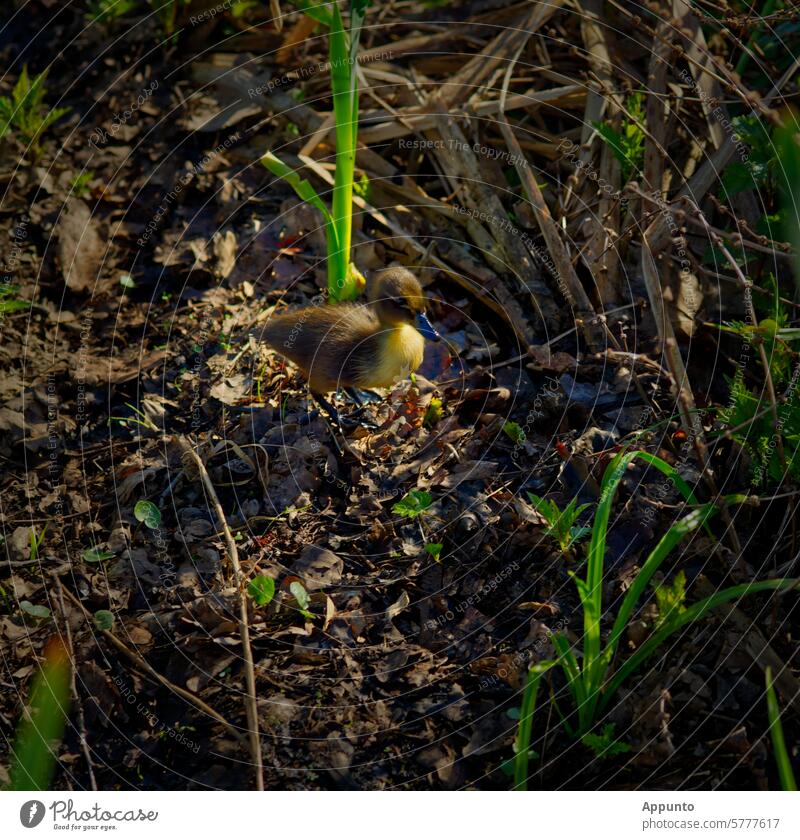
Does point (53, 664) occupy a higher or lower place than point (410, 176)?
lower

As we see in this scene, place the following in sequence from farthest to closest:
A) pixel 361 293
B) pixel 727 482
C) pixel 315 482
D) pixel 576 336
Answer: pixel 361 293 < pixel 576 336 < pixel 315 482 < pixel 727 482

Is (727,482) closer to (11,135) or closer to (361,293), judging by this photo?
(361,293)

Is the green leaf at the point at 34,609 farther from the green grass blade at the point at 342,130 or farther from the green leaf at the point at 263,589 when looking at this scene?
the green grass blade at the point at 342,130

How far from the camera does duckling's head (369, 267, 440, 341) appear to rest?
410 centimetres

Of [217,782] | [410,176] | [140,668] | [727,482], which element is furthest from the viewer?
[410,176]

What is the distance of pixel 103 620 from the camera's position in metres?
3.29

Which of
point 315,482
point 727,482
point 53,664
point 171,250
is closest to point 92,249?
point 171,250

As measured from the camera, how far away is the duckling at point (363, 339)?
412cm

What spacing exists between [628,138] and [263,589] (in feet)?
9.28

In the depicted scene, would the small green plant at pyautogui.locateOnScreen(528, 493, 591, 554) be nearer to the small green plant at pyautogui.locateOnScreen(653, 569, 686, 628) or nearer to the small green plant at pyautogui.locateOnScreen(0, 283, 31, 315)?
the small green plant at pyautogui.locateOnScreen(653, 569, 686, 628)

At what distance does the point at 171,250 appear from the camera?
491 centimetres

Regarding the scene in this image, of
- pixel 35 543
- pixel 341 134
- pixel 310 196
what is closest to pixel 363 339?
pixel 310 196

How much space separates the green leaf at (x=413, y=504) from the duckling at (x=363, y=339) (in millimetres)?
749

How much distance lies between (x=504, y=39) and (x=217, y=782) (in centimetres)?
427
